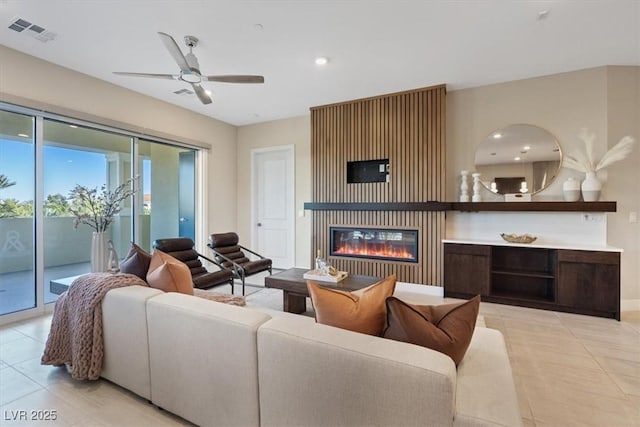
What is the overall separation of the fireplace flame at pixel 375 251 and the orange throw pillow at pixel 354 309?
10.3 feet

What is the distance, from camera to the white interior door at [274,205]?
5.64 metres

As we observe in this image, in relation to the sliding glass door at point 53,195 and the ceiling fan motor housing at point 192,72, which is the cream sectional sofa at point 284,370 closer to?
the sliding glass door at point 53,195

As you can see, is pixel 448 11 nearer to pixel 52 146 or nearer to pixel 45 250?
pixel 52 146

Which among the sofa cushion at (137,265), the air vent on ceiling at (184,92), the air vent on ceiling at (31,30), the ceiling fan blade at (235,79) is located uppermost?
the air vent on ceiling at (184,92)

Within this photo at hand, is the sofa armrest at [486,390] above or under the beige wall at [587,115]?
under

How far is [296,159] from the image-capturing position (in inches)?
217

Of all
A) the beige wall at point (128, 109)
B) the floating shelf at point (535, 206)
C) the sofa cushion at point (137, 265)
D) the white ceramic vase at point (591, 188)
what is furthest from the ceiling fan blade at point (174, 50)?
the white ceramic vase at point (591, 188)

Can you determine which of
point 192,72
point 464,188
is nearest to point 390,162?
point 464,188

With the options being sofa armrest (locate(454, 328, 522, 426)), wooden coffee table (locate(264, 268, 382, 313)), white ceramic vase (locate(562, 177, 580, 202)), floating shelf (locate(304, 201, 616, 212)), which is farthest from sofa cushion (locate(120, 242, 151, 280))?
white ceramic vase (locate(562, 177, 580, 202))

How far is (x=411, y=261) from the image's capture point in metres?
4.38

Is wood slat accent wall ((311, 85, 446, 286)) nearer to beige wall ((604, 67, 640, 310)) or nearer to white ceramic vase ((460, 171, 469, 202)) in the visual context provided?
white ceramic vase ((460, 171, 469, 202))

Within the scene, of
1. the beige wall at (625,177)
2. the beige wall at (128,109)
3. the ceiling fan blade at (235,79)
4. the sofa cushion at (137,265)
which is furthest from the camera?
the beige wall at (625,177)

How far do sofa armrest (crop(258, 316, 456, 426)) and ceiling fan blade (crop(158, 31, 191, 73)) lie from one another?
87.0 inches

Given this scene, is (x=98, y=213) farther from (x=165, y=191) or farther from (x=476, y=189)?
(x=476, y=189)
